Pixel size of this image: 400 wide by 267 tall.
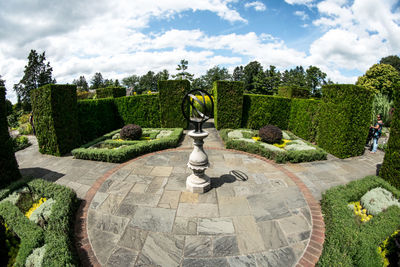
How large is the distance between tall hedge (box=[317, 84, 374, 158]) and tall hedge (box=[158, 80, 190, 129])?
26.1 ft

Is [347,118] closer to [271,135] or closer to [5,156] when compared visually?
[271,135]

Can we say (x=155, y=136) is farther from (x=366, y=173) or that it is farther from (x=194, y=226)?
(x=366, y=173)

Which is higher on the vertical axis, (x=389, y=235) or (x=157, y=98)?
(x=157, y=98)

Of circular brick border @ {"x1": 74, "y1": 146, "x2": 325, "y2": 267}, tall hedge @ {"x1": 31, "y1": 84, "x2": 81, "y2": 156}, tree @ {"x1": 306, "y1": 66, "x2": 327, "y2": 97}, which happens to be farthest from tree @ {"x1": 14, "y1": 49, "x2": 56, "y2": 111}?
tree @ {"x1": 306, "y1": 66, "x2": 327, "y2": 97}

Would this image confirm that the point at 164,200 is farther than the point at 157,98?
No

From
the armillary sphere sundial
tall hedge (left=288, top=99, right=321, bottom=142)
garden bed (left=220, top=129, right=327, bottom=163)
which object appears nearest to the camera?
the armillary sphere sundial

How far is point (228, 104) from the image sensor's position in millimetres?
11539

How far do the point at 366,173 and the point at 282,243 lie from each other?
5.05 metres

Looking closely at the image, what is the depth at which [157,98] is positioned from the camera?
11.9 metres

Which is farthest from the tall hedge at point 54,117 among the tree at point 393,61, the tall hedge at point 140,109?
the tree at point 393,61

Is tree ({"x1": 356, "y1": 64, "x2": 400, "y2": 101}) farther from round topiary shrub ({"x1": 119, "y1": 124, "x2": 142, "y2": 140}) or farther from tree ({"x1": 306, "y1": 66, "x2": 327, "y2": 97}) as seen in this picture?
round topiary shrub ({"x1": 119, "y1": 124, "x2": 142, "y2": 140})

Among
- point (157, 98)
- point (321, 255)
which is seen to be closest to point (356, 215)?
point (321, 255)

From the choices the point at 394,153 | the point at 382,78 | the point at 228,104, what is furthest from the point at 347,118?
the point at 382,78

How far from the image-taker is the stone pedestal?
4.50 m
